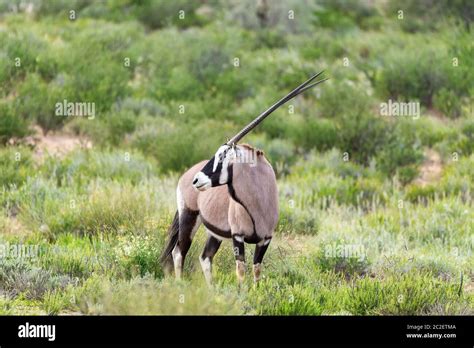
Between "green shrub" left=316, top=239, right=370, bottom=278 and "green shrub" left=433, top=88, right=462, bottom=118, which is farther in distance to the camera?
"green shrub" left=433, top=88, right=462, bottom=118

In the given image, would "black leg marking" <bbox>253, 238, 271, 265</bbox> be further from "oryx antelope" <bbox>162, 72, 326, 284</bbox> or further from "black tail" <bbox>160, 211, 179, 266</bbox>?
"black tail" <bbox>160, 211, 179, 266</bbox>

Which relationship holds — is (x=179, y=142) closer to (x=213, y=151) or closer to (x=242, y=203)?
(x=213, y=151)

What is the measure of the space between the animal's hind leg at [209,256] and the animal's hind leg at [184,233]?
20 cm

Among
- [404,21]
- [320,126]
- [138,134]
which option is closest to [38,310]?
[138,134]

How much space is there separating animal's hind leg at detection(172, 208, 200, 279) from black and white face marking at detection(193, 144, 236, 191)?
2.49ft

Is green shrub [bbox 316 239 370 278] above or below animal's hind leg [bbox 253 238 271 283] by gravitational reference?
below

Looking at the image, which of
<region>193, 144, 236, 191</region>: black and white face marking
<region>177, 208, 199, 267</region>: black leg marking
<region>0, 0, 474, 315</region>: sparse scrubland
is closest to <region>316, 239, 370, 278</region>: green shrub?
<region>0, 0, 474, 315</region>: sparse scrubland

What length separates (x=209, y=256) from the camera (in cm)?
856

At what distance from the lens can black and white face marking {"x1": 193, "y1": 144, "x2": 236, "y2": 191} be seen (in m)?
7.88

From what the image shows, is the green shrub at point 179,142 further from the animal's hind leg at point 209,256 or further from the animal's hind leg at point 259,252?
the animal's hind leg at point 259,252

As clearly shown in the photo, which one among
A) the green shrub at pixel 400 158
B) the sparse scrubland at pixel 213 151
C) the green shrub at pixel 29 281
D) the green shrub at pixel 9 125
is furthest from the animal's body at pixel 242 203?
the green shrub at pixel 9 125

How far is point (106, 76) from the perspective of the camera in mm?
19484

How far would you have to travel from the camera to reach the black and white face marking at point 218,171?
7.88 m

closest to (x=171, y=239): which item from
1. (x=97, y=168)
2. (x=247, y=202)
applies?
(x=247, y=202)
